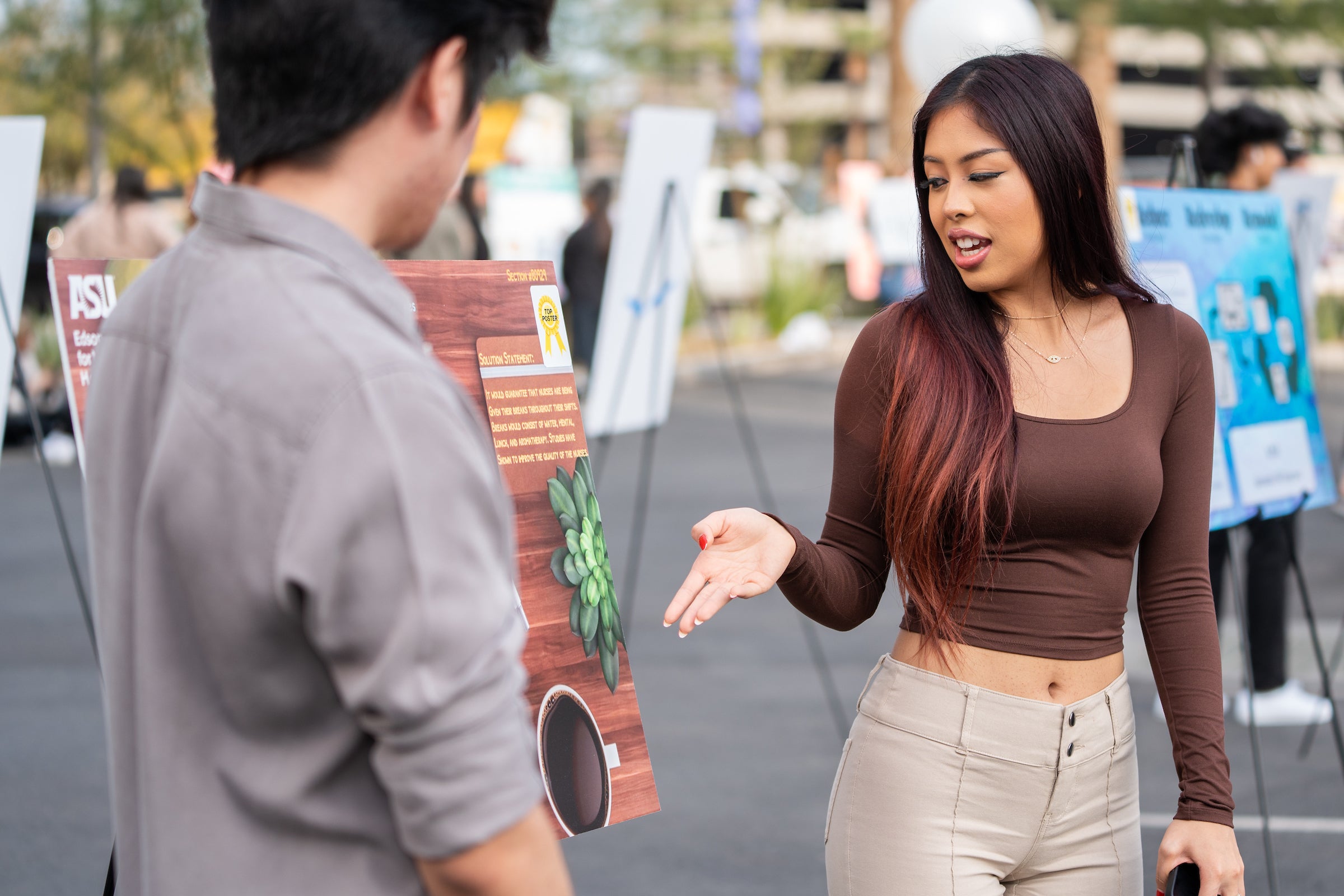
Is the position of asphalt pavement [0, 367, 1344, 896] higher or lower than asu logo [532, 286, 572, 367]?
lower

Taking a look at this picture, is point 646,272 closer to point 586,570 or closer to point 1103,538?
point 586,570

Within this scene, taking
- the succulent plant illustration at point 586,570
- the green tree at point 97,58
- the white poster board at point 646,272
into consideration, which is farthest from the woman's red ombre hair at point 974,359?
the green tree at point 97,58

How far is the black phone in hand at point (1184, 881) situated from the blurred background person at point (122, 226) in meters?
7.76

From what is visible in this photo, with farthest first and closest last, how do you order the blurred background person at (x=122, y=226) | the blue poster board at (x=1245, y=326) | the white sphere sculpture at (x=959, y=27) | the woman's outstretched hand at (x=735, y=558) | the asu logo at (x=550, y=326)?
the white sphere sculpture at (x=959, y=27), the blurred background person at (x=122, y=226), the blue poster board at (x=1245, y=326), the asu logo at (x=550, y=326), the woman's outstretched hand at (x=735, y=558)

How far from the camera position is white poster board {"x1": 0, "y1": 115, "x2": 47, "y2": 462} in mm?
3656

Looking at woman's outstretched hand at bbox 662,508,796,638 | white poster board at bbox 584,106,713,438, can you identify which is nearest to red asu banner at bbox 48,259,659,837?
woman's outstretched hand at bbox 662,508,796,638

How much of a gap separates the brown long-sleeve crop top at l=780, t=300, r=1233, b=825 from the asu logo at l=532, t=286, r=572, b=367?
474 millimetres

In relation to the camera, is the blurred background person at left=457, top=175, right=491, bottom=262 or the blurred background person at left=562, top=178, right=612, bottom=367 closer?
the blurred background person at left=457, top=175, right=491, bottom=262

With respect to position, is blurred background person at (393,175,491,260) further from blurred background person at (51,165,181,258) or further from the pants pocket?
the pants pocket

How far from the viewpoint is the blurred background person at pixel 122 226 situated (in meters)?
8.61

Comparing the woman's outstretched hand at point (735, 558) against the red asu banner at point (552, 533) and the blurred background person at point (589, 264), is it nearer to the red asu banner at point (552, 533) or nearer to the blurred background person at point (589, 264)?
the red asu banner at point (552, 533)

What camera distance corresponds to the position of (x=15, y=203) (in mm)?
3660

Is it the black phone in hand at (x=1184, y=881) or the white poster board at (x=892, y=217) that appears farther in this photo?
Answer: the white poster board at (x=892, y=217)

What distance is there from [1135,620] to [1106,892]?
4.68 metres
